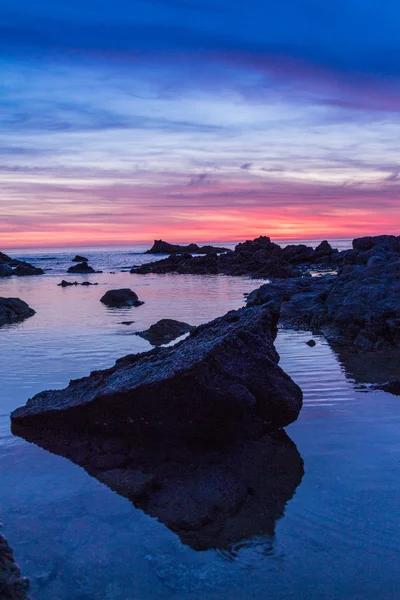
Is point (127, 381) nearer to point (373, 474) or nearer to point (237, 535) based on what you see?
point (237, 535)

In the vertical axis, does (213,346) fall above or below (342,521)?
above

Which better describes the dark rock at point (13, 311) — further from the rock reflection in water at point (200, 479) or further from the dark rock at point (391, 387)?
the dark rock at point (391, 387)

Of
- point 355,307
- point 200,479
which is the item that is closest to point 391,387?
point 200,479

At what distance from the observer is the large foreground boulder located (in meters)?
5.88

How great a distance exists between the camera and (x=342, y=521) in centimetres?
466

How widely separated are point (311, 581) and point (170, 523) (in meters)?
1.27

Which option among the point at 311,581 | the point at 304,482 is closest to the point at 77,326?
the point at 304,482

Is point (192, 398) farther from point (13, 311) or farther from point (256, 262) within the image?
point (256, 262)

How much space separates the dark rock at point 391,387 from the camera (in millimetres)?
8233

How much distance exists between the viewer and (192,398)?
5.86 meters

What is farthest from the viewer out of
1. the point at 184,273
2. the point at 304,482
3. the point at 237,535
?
the point at 184,273

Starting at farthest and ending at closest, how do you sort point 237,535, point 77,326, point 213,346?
point 77,326, point 213,346, point 237,535

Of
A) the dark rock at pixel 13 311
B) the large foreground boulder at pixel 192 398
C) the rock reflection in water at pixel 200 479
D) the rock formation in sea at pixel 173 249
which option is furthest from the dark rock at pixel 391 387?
the rock formation in sea at pixel 173 249

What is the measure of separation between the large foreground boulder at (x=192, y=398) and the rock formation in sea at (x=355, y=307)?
3847 mm
